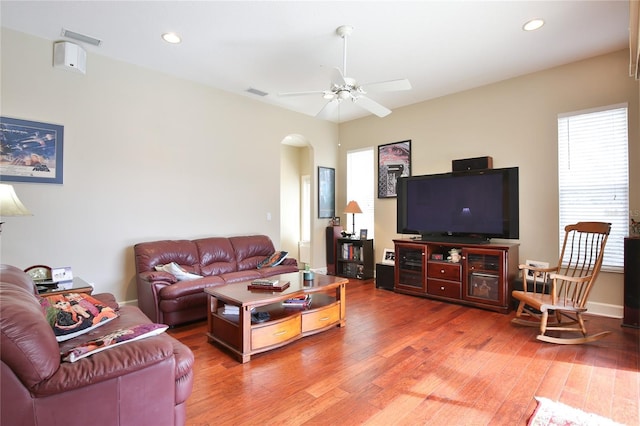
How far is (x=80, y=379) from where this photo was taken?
4.33 feet

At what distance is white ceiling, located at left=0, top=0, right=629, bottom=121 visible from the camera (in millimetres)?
2816

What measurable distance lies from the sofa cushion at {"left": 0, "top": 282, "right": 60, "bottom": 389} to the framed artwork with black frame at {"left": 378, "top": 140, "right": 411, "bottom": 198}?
4822mm

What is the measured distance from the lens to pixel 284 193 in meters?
7.48

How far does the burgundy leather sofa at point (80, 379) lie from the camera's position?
1.20 metres

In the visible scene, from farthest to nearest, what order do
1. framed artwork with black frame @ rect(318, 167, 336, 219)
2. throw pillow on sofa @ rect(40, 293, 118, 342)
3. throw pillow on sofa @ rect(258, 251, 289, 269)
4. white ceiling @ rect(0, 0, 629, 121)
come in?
framed artwork with black frame @ rect(318, 167, 336, 219)
throw pillow on sofa @ rect(258, 251, 289, 269)
white ceiling @ rect(0, 0, 629, 121)
throw pillow on sofa @ rect(40, 293, 118, 342)

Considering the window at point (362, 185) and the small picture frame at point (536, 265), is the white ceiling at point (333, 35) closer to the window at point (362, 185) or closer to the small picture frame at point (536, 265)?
the window at point (362, 185)

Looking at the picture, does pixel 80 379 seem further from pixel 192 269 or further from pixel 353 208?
pixel 353 208

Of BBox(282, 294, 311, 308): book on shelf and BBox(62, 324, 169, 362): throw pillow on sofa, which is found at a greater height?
BBox(62, 324, 169, 362): throw pillow on sofa

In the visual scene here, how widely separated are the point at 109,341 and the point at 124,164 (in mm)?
2951

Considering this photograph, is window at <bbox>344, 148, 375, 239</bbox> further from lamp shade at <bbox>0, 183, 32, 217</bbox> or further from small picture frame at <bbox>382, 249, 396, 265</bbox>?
lamp shade at <bbox>0, 183, 32, 217</bbox>

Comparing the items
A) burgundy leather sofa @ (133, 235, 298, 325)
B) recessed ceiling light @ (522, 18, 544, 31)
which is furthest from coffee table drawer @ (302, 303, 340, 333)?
recessed ceiling light @ (522, 18, 544, 31)

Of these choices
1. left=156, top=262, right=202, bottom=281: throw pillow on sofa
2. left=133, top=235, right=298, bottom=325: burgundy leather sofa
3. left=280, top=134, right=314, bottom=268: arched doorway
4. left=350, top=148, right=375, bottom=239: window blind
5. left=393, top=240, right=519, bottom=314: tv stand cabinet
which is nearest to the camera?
left=133, top=235, right=298, bottom=325: burgundy leather sofa

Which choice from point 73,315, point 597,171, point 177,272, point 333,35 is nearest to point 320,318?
point 177,272

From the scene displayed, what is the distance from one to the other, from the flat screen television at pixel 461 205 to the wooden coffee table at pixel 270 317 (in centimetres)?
199
